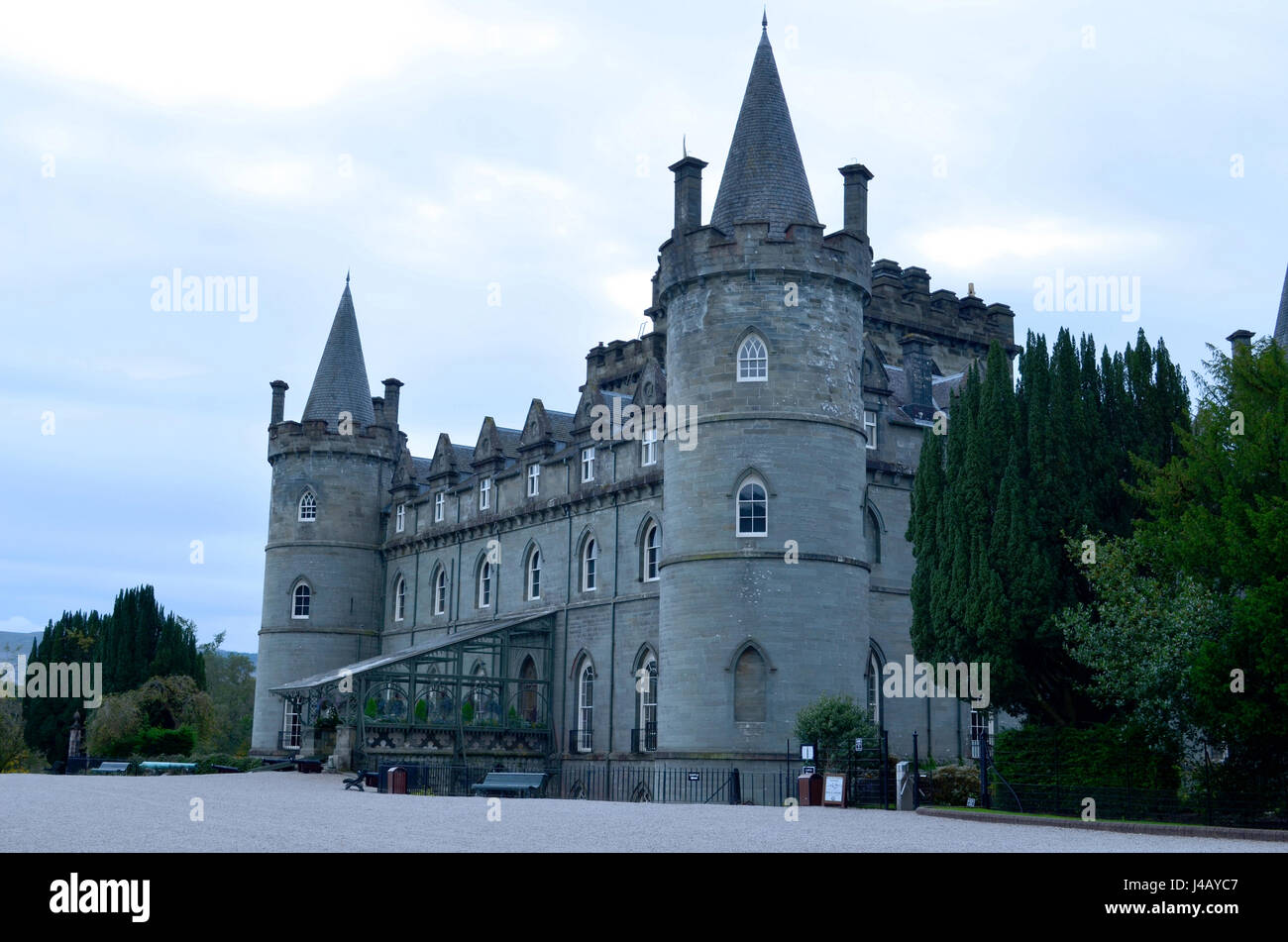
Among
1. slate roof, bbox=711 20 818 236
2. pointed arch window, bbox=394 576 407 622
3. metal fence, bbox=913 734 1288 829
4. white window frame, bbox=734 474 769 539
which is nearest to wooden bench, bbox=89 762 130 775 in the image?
pointed arch window, bbox=394 576 407 622

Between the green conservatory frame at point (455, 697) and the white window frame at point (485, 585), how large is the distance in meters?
1.92

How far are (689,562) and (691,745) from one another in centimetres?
402

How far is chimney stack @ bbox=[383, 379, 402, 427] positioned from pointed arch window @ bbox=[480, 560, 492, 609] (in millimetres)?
9097

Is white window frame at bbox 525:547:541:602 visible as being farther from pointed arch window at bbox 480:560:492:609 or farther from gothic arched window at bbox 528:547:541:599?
pointed arch window at bbox 480:560:492:609

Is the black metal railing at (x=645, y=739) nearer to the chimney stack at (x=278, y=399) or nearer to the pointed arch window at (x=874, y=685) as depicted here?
the pointed arch window at (x=874, y=685)

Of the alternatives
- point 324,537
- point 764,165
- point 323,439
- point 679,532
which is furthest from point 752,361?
point 324,537

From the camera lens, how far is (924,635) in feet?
88.6

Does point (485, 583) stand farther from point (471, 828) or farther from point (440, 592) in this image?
point (471, 828)

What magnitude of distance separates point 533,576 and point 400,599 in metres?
9.03


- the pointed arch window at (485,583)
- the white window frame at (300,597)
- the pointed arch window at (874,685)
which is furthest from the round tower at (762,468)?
the white window frame at (300,597)

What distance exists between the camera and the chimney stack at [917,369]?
37938 mm

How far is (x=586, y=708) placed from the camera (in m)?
37.8
